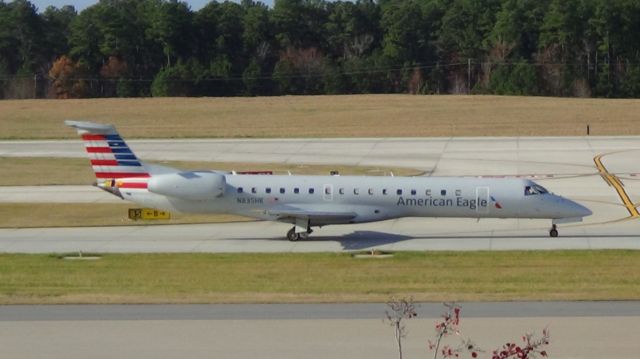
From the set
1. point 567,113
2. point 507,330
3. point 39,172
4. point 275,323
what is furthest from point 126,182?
point 567,113

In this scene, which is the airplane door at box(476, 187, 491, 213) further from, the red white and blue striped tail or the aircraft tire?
the red white and blue striped tail

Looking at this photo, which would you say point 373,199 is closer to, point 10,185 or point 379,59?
point 10,185

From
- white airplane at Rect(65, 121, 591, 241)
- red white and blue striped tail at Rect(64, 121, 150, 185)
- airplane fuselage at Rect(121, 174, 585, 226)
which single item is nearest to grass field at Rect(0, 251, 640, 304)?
white airplane at Rect(65, 121, 591, 241)

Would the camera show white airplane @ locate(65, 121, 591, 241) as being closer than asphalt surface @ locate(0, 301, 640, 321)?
No

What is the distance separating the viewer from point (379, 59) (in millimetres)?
131000

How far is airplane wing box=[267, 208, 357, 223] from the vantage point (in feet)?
121

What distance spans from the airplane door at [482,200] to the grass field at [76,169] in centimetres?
1951

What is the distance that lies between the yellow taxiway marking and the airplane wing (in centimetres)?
1167

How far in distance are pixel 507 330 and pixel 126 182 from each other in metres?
19.2

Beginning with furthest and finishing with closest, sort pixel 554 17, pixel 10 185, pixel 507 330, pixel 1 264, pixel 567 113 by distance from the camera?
pixel 554 17 < pixel 567 113 < pixel 10 185 < pixel 1 264 < pixel 507 330

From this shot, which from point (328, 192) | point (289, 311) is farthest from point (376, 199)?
point (289, 311)

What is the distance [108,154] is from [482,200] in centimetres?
1231

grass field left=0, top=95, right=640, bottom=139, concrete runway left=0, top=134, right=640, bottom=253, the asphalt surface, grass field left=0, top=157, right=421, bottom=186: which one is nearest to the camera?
the asphalt surface

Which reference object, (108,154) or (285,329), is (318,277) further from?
(108,154)
